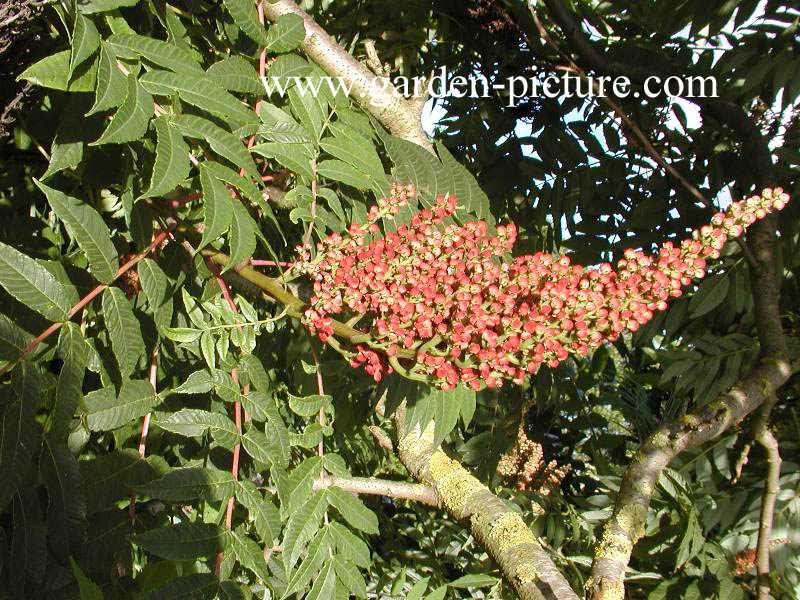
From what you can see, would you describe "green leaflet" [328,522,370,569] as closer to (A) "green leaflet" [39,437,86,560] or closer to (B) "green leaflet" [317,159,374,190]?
(A) "green leaflet" [39,437,86,560]

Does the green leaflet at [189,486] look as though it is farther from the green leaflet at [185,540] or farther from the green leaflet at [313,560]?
the green leaflet at [313,560]

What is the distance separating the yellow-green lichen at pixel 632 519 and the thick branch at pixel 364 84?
100 cm

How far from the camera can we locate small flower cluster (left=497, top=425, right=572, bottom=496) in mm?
3252

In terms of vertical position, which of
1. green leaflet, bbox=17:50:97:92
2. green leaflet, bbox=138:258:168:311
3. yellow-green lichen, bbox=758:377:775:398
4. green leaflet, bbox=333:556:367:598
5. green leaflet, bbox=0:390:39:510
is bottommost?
green leaflet, bbox=333:556:367:598

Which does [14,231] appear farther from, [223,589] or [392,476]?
[392,476]

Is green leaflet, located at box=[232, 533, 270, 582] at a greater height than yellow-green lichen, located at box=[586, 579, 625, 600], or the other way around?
green leaflet, located at box=[232, 533, 270, 582]

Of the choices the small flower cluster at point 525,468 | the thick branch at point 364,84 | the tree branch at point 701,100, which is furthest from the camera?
the small flower cluster at point 525,468

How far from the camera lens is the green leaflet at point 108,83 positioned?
3.79 feet

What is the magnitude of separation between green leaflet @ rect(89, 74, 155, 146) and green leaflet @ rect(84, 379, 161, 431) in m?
0.44

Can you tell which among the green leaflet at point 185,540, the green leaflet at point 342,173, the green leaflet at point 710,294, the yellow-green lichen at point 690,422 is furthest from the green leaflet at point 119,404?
the green leaflet at point 710,294

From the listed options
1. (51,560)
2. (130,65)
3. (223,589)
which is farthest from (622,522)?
(130,65)

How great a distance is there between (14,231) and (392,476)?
94.7 inches

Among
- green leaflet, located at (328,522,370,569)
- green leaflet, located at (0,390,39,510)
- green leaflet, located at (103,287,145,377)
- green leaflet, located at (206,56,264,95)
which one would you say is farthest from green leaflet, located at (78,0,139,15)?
green leaflet, located at (328,522,370,569)

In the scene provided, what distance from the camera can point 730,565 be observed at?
2658 mm
